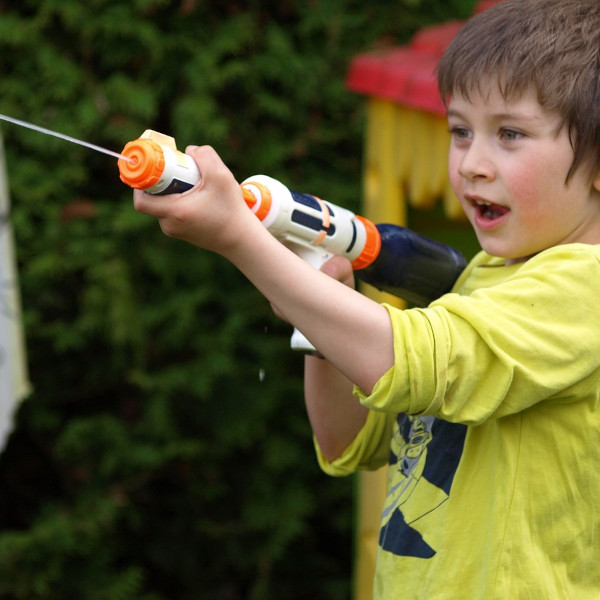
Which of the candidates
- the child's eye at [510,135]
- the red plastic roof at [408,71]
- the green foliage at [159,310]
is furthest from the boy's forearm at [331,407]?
the green foliage at [159,310]

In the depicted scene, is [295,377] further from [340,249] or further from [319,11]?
[340,249]

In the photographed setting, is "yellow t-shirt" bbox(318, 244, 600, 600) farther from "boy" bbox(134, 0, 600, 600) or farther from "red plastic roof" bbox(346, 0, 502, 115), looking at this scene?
"red plastic roof" bbox(346, 0, 502, 115)

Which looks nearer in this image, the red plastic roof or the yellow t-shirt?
the yellow t-shirt

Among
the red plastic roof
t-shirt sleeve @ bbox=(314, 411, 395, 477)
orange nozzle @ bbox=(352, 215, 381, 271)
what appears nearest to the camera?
orange nozzle @ bbox=(352, 215, 381, 271)

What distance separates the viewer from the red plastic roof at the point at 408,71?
73.8 inches

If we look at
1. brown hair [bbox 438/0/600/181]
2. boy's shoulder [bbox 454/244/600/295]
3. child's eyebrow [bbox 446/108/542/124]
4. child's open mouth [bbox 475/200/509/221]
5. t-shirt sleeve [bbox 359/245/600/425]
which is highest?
brown hair [bbox 438/0/600/181]

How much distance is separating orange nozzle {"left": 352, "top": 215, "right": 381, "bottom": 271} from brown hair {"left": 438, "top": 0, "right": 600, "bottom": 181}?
0.22 metres

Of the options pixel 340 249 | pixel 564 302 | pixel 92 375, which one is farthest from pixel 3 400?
pixel 564 302

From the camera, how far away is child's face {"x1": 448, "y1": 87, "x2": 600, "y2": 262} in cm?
102

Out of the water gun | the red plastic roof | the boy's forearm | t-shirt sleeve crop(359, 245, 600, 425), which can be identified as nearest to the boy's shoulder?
t-shirt sleeve crop(359, 245, 600, 425)

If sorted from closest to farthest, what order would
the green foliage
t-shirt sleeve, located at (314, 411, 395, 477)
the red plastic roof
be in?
t-shirt sleeve, located at (314, 411, 395, 477) < the red plastic roof < the green foliage

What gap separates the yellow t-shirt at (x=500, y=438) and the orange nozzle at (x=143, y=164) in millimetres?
282

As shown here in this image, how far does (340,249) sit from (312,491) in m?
1.77

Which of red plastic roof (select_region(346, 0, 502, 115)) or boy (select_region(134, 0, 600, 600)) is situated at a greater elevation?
red plastic roof (select_region(346, 0, 502, 115))
